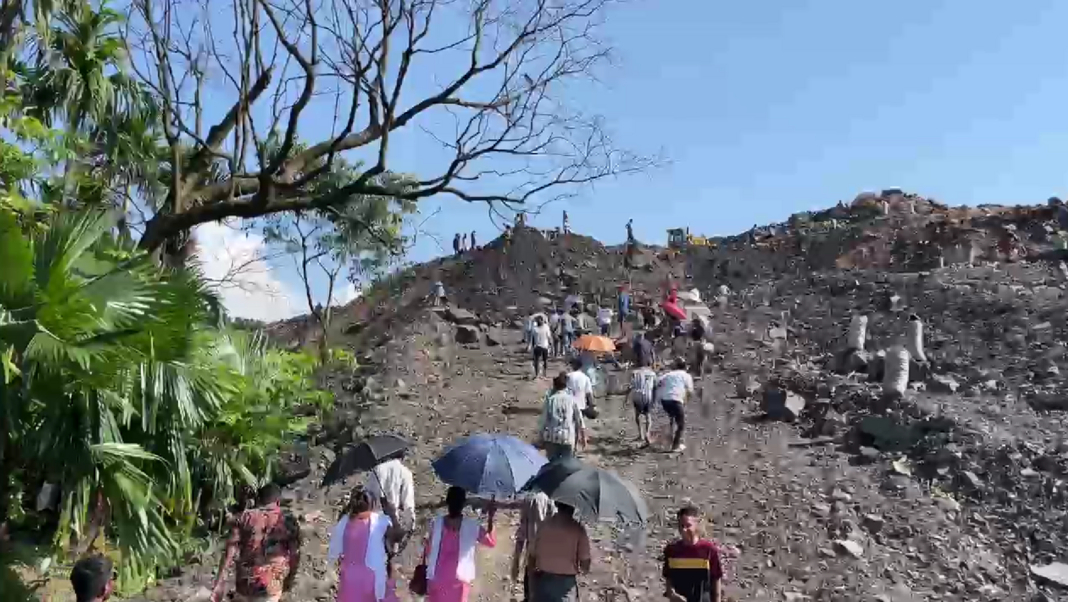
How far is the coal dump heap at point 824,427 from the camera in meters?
9.11

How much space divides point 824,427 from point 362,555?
31.2 ft

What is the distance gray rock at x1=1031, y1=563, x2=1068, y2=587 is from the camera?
8852 mm

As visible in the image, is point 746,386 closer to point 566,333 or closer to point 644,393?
point 644,393

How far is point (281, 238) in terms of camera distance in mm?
27406

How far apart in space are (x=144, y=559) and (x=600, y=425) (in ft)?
28.2

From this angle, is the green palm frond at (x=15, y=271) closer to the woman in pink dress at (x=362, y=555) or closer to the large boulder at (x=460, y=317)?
the woman in pink dress at (x=362, y=555)

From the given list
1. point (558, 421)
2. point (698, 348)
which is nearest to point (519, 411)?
point (698, 348)

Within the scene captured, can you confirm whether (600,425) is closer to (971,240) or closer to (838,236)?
(971,240)

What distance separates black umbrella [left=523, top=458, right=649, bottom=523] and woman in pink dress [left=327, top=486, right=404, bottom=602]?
3.20 ft

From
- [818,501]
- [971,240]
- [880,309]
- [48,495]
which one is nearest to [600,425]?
[818,501]

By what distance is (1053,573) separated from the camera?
901cm

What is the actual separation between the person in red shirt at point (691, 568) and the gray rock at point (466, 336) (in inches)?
803

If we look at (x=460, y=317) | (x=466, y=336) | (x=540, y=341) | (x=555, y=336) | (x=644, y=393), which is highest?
(x=460, y=317)

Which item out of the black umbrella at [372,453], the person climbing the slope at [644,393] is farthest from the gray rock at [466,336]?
the black umbrella at [372,453]
